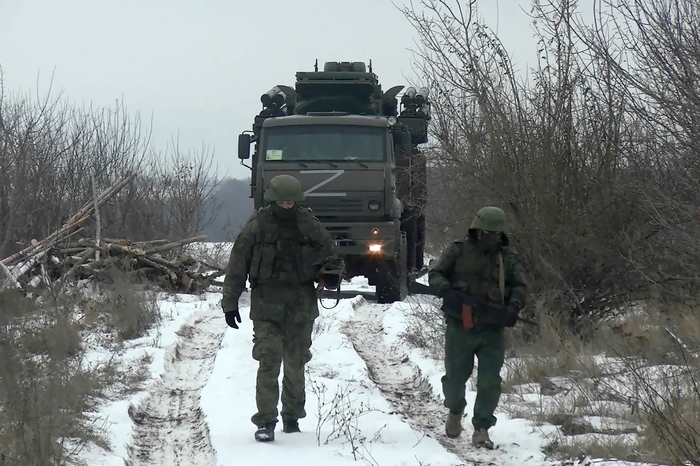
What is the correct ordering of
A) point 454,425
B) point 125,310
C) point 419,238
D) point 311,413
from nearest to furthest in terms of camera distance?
point 454,425 < point 311,413 < point 125,310 < point 419,238

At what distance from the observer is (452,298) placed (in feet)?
19.9

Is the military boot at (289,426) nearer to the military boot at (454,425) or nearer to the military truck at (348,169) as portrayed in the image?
the military boot at (454,425)

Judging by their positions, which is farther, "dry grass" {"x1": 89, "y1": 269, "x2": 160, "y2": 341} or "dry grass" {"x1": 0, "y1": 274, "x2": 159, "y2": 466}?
"dry grass" {"x1": 89, "y1": 269, "x2": 160, "y2": 341}

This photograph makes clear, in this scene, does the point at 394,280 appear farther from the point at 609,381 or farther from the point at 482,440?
the point at 482,440

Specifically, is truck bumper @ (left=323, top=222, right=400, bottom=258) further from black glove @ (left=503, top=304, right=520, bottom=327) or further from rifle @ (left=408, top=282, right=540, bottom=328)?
black glove @ (left=503, top=304, right=520, bottom=327)

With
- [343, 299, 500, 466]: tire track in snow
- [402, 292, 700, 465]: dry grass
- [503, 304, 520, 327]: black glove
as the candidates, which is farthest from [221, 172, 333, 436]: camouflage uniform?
[402, 292, 700, 465]: dry grass

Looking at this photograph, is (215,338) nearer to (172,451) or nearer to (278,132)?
(278,132)

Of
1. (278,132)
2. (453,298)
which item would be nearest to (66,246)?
(278,132)

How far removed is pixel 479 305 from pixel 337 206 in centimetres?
680

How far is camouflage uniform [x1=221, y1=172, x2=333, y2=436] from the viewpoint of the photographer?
20.2ft

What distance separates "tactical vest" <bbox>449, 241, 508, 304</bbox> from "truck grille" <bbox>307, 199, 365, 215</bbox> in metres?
6.56

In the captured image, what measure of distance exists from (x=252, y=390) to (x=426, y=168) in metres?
6.12

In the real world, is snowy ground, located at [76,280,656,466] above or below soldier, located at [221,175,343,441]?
below

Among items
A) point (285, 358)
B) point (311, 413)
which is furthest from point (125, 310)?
point (285, 358)
